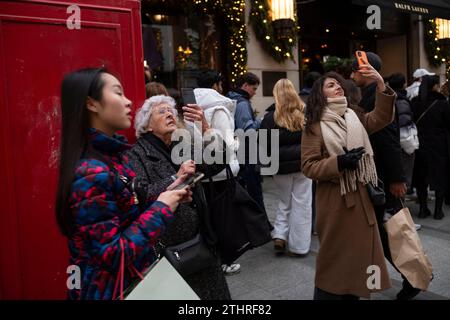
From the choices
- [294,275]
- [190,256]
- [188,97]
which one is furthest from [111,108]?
[294,275]

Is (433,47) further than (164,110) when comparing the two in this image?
Yes

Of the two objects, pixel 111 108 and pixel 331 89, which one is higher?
pixel 331 89

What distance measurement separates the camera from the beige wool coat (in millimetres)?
3025

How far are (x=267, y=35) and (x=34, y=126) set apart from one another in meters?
6.85

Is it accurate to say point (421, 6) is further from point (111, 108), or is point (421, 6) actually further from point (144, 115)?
point (111, 108)

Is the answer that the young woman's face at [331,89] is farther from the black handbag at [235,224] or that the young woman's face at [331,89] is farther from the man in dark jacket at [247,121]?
the man in dark jacket at [247,121]

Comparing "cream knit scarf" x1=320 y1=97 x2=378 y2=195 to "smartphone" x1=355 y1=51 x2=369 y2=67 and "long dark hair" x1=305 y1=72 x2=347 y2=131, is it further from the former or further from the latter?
"smartphone" x1=355 y1=51 x2=369 y2=67

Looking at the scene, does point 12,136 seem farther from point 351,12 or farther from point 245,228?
point 351,12

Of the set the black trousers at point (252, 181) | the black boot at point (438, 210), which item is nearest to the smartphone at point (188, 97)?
the black trousers at point (252, 181)

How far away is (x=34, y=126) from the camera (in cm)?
255

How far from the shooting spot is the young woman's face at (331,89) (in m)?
3.26

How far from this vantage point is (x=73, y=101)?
175 cm

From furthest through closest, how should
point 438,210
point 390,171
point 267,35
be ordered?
point 267,35, point 438,210, point 390,171
